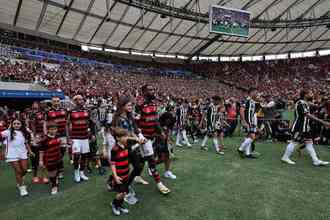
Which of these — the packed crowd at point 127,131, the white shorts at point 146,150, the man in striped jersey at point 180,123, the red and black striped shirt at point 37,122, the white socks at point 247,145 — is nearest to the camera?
the packed crowd at point 127,131

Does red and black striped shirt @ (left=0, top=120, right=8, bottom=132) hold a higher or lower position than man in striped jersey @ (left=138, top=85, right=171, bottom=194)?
lower

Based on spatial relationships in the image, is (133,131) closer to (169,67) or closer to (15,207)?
(15,207)

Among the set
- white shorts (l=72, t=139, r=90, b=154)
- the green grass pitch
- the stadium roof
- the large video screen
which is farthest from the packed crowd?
the large video screen

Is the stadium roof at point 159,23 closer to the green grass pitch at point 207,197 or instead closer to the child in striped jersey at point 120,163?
the green grass pitch at point 207,197

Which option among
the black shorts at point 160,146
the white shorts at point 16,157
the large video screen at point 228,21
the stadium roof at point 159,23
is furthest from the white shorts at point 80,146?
the large video screen at point 228,21

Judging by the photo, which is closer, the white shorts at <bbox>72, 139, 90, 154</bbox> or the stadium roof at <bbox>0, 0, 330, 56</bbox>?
the white shorts at <bbox>72, 139, 90, 154</bbox>

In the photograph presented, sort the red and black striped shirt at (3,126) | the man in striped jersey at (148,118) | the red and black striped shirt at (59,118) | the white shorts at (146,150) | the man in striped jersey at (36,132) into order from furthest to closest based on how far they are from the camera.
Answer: the red and black striped shirt at (3,126)
the man in striped jersey at (36,132)
the red and black striped shirt at (59,118)
the man in striped jersey at (148,118)
the white shorts at (146,150)

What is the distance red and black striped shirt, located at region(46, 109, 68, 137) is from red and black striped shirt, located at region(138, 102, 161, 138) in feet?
7.51

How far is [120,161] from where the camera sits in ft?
13.4

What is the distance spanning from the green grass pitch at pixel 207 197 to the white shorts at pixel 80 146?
743mm

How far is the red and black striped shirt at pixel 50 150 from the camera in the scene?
537 cm

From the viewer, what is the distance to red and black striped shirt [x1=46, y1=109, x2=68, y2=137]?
6212 mm

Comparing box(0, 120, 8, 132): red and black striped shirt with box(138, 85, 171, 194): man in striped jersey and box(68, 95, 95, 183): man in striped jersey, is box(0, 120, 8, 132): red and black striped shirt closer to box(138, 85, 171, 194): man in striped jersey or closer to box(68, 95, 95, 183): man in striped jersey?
box(68, 95, 95, 183): man in striped jersey

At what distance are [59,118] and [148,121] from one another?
2500 mm
